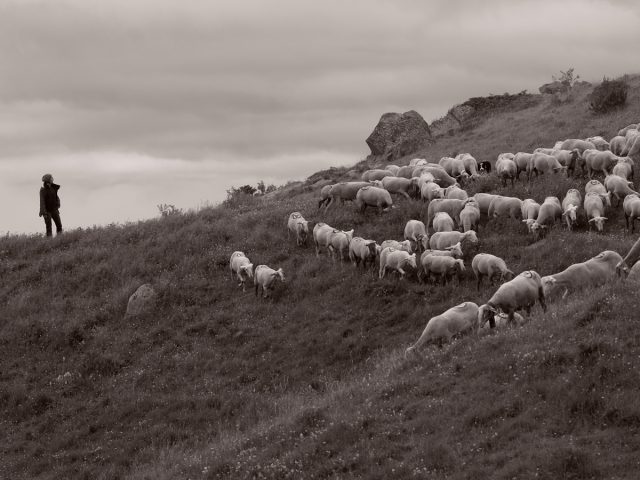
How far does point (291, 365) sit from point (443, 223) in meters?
7.34

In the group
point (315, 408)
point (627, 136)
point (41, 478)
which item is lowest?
point (41, 478)

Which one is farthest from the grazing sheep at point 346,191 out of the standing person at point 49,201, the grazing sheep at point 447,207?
the standing person at point 49,201

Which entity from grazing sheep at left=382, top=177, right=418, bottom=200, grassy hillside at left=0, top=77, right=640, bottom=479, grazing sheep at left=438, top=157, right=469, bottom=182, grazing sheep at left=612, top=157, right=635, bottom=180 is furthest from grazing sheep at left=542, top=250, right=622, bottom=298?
grazing sheep at left=438, top=157, right=469, bottom=182

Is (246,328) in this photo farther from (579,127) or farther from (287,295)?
(579,127)

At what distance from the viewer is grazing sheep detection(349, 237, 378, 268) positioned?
2708 cm

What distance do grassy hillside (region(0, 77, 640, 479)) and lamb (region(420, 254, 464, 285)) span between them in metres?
0.51

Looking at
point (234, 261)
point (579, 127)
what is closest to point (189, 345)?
point (234, 261)

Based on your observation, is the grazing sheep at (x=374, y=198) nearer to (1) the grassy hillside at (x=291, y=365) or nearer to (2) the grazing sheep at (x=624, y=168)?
(1) the grassy hillside at (x=291, y=365)

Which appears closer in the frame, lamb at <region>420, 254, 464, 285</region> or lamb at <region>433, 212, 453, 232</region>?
lamb at <region>420, 254, 464, 285</region>

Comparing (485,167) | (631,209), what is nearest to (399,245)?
(631,209)

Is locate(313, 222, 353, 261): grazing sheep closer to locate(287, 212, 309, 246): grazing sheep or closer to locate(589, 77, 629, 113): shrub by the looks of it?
locate(287, 212, 309, 246): grazing sheep

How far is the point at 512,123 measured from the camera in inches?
2050

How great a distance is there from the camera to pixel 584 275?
21.1m

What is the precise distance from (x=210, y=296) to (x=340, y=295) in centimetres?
473
